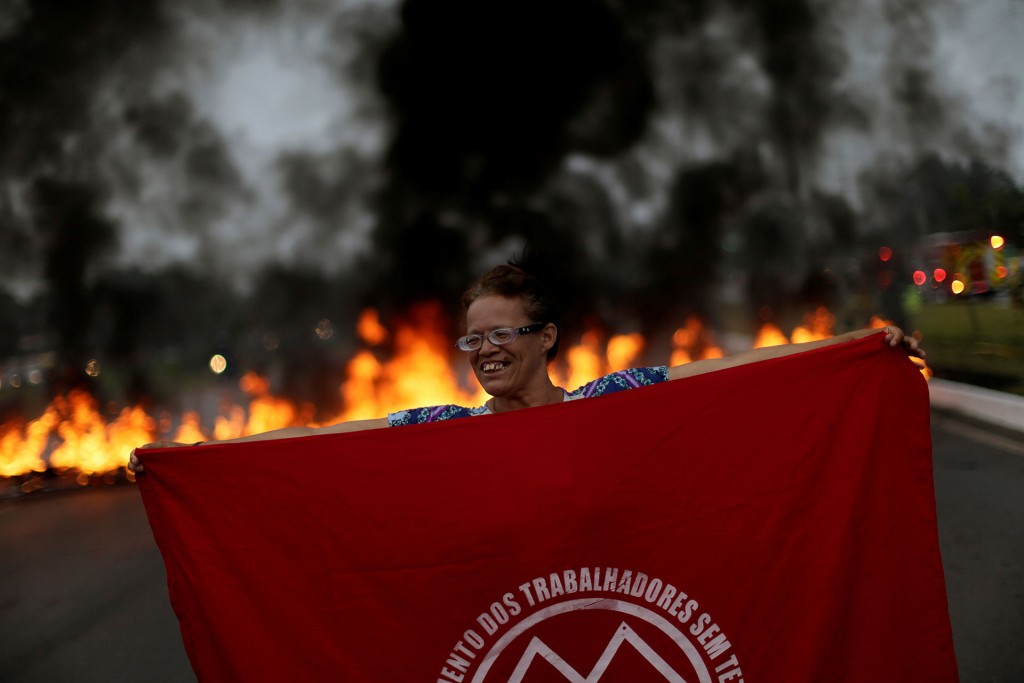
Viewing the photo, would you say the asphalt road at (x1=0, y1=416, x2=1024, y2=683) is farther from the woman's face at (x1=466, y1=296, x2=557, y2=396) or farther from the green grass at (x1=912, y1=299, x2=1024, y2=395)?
the green grass at (x1=912, y1=299, x2=1024, y2=395)

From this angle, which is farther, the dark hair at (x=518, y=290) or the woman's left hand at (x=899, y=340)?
the dark hair at (x=518, y=290)

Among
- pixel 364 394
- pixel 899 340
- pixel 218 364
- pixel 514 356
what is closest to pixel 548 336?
pixel 514 356

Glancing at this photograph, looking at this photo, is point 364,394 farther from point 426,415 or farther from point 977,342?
point 426,415

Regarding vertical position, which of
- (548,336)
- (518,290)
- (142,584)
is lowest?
(142,584)

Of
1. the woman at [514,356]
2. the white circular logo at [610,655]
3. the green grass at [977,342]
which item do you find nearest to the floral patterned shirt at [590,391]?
the woman at [514,356]

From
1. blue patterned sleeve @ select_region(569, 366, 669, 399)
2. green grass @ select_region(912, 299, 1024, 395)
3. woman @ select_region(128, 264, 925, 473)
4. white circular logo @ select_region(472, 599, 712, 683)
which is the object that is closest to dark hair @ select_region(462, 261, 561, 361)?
woman @ select_region(128, 264, 925, 473)

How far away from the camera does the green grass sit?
376 inches

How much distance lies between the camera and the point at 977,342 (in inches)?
414

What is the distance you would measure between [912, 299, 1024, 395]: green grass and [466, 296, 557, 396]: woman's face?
A: 8623 millimetres

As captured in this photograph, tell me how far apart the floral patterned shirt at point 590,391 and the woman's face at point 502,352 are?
0.11 m

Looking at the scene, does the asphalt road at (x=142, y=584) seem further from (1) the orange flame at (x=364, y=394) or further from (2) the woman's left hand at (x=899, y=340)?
(1) the orange flame at (x=364, y=394)

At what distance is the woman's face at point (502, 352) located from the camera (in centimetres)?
233

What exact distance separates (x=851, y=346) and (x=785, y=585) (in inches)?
30.1

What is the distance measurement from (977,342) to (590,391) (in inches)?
409
